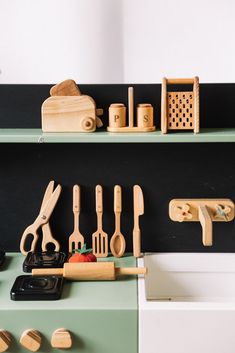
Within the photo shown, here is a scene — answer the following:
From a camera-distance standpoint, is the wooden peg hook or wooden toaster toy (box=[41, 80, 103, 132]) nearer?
the wooden peg hook

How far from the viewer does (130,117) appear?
2021mm

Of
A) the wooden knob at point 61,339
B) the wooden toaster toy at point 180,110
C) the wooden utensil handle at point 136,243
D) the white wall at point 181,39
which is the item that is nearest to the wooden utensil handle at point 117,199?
the wooden utensil handle at point 136,243

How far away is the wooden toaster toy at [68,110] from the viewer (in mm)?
1995

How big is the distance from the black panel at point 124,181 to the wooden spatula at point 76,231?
0.04 meters

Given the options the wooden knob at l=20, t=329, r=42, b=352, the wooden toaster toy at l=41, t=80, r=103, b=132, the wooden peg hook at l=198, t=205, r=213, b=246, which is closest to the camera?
the wooden knob at l=20, t=329, r=42, b=352

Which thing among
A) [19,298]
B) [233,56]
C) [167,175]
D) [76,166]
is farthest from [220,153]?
[19,298]

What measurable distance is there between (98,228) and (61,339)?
1.76 feet

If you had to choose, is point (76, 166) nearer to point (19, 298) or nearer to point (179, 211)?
point (179, 211)

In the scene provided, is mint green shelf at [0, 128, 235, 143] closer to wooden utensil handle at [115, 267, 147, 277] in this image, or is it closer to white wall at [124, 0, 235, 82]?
white wall at [124, 0, 235, 82]

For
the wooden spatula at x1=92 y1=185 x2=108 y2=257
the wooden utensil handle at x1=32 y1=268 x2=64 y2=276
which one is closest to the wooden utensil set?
the wooden spatula at x1=92 y1=185 x2=108 y2=257

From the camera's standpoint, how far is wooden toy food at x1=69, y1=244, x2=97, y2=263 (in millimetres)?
1998

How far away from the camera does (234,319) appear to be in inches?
68.5

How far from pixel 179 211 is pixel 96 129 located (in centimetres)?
43

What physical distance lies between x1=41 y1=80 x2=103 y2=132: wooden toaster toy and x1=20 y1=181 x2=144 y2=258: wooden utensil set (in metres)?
0.26
